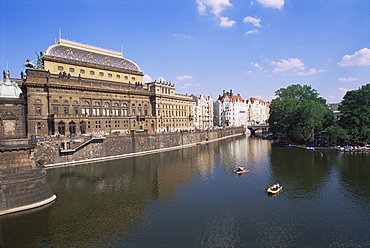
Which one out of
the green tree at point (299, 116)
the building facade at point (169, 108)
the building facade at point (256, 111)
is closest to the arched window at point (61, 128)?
the building facade at point (169, 108)

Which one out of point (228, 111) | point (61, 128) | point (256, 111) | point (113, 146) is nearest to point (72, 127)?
point (61, 128)

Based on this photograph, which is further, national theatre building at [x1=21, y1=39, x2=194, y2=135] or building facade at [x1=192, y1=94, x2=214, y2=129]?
building facade at [x1=192, y1=94, x2=214, y2=129]

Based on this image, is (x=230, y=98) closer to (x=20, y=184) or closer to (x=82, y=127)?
(x=82, y=127)

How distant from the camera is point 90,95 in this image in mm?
68625

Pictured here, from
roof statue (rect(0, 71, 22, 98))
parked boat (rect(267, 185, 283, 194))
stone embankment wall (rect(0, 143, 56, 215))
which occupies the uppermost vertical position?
roof statue (rect(0, 71, 22, 98))

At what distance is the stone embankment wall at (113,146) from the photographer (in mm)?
51594

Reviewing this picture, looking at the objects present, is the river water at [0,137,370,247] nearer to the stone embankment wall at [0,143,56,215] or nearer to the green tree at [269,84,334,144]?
the stone embankment wall at [0,143,56,215]

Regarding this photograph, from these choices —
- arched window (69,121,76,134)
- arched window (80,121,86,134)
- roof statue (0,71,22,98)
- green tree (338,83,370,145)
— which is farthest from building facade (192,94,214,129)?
roof statue (0,71,22,98)

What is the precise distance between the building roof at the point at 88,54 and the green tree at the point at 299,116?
57.9m

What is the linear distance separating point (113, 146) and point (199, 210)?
129 ft

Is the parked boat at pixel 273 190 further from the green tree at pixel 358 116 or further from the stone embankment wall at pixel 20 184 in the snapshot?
the green tree at pixel 358 116

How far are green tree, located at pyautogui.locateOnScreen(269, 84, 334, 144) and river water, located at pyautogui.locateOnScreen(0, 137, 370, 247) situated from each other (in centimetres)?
2848

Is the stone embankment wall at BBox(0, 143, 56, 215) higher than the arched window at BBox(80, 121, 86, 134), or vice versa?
the arched window at BBox(80, 121, 86, 134)

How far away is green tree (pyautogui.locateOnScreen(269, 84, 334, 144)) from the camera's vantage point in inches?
2982
